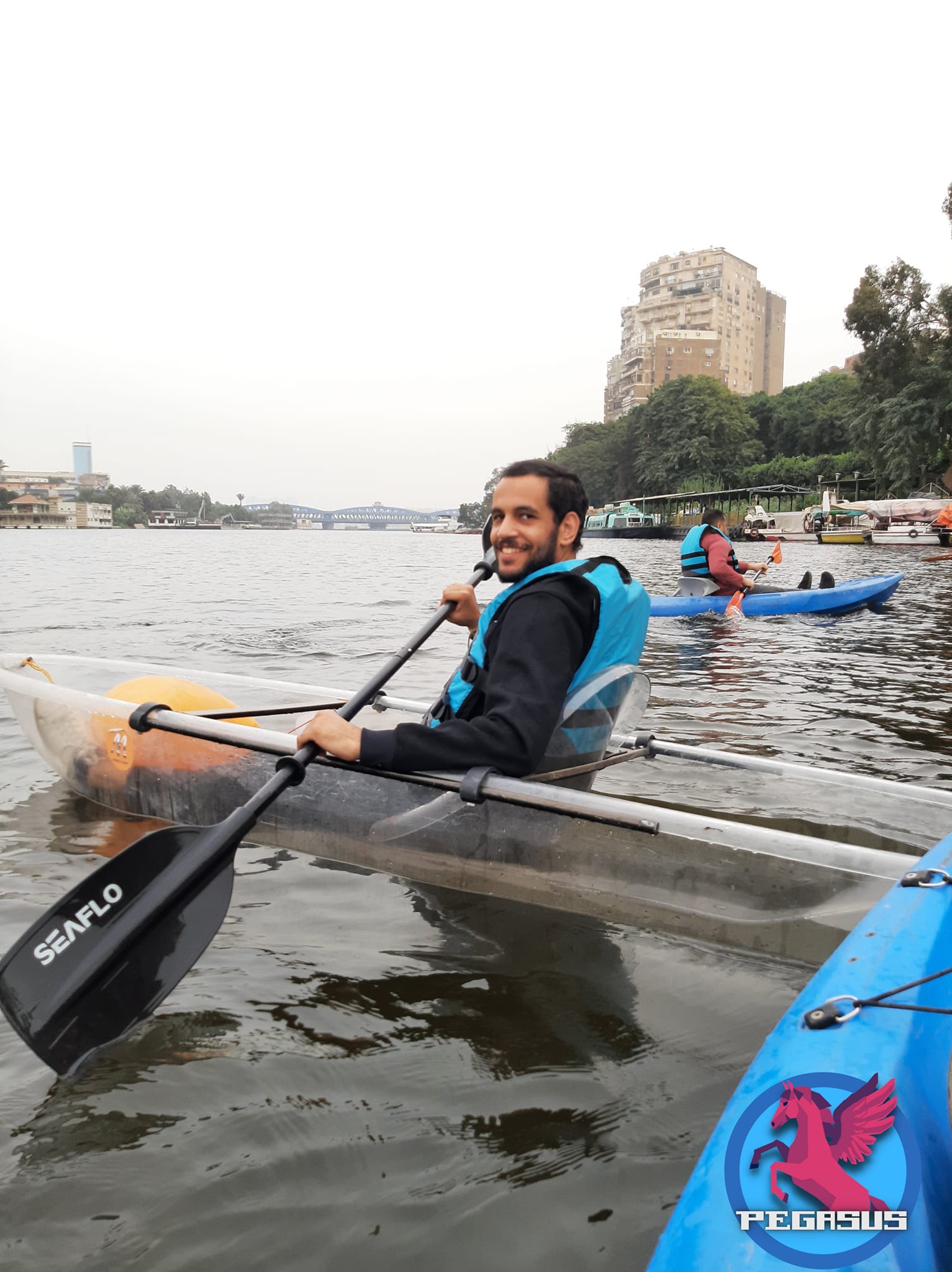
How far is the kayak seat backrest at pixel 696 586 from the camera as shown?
13.1 meters

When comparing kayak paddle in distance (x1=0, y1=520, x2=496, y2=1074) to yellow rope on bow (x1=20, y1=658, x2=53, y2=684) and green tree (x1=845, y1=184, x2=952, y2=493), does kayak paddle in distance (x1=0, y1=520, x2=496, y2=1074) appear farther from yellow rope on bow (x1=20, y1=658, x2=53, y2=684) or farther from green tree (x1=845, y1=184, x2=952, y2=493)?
green tree (x1=845, y1=184, x2=952, y2=493)

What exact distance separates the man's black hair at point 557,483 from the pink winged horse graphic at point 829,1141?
2031 millimetres

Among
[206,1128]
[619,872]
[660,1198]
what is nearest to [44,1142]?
[206,1128]

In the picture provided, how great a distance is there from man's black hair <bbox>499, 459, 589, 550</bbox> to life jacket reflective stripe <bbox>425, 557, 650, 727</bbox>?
7.6 inches

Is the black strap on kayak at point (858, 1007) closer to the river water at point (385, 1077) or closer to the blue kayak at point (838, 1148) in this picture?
the blue kayak at point (838, 1148)

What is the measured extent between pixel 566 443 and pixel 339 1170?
115343 mm

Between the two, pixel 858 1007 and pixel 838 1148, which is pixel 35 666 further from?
pixel 838 1148

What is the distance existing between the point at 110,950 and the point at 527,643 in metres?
1.52

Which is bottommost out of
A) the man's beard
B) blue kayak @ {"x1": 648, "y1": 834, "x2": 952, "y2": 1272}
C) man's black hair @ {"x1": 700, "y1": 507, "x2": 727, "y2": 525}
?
blue kayak @ {"x1": 648, "y1": 834, "x2": 952, "y2": 1272}

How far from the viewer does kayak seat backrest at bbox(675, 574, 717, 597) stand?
516 inches

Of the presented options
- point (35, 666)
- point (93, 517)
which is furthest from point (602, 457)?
point (35, 666)

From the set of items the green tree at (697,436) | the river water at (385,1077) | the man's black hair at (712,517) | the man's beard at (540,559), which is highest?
the green tree at (697,436)

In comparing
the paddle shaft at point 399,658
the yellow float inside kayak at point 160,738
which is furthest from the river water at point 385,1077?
the paddle shaft at point 399,658

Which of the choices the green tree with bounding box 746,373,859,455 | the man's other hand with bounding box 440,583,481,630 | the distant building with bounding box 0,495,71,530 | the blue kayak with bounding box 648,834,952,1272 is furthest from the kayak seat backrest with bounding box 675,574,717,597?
the distant building with bounding box 0,495,71,530
